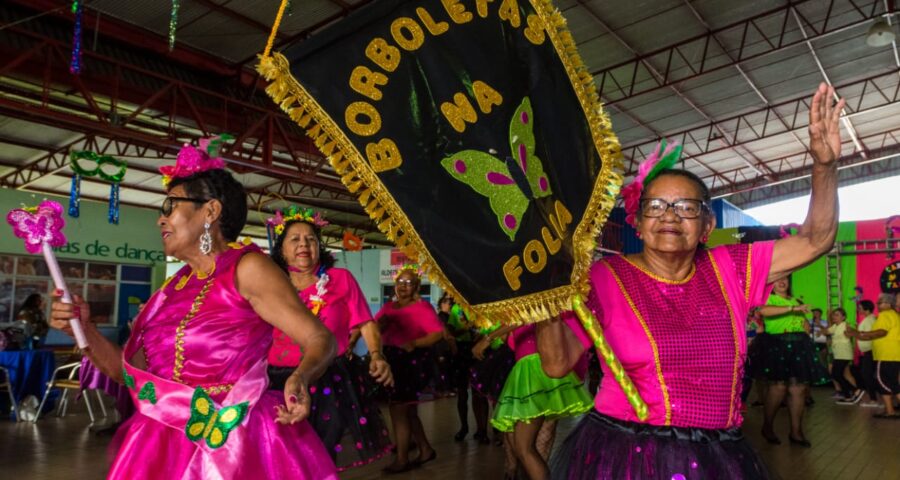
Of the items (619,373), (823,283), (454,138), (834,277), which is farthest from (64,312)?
(834,277)

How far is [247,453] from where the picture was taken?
192 cm

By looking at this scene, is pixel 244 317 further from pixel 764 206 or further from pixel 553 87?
pixel 764 206

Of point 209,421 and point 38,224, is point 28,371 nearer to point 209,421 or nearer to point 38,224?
point 38,224

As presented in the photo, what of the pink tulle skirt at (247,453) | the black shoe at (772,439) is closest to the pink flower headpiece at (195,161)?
the pink tulle skirt at (247,453)

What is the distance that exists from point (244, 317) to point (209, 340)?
0.11m

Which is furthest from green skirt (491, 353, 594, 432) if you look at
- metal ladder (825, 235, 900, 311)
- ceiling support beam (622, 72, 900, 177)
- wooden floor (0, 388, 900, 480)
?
ceiling support beam (622, 72, 900, 177)

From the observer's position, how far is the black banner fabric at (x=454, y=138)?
1.41 m

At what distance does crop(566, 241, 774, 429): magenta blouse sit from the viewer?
6.30 feet

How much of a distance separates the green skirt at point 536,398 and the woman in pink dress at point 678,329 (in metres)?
2.19

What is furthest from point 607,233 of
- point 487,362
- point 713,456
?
point 713,456

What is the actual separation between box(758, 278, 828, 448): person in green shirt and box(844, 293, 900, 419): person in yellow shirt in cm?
279

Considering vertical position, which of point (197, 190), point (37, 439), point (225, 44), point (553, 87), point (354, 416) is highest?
point (225, 44)

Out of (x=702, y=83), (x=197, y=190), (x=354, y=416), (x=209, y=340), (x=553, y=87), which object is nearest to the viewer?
(x=553, y=87)

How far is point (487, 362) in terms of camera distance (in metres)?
6.09
